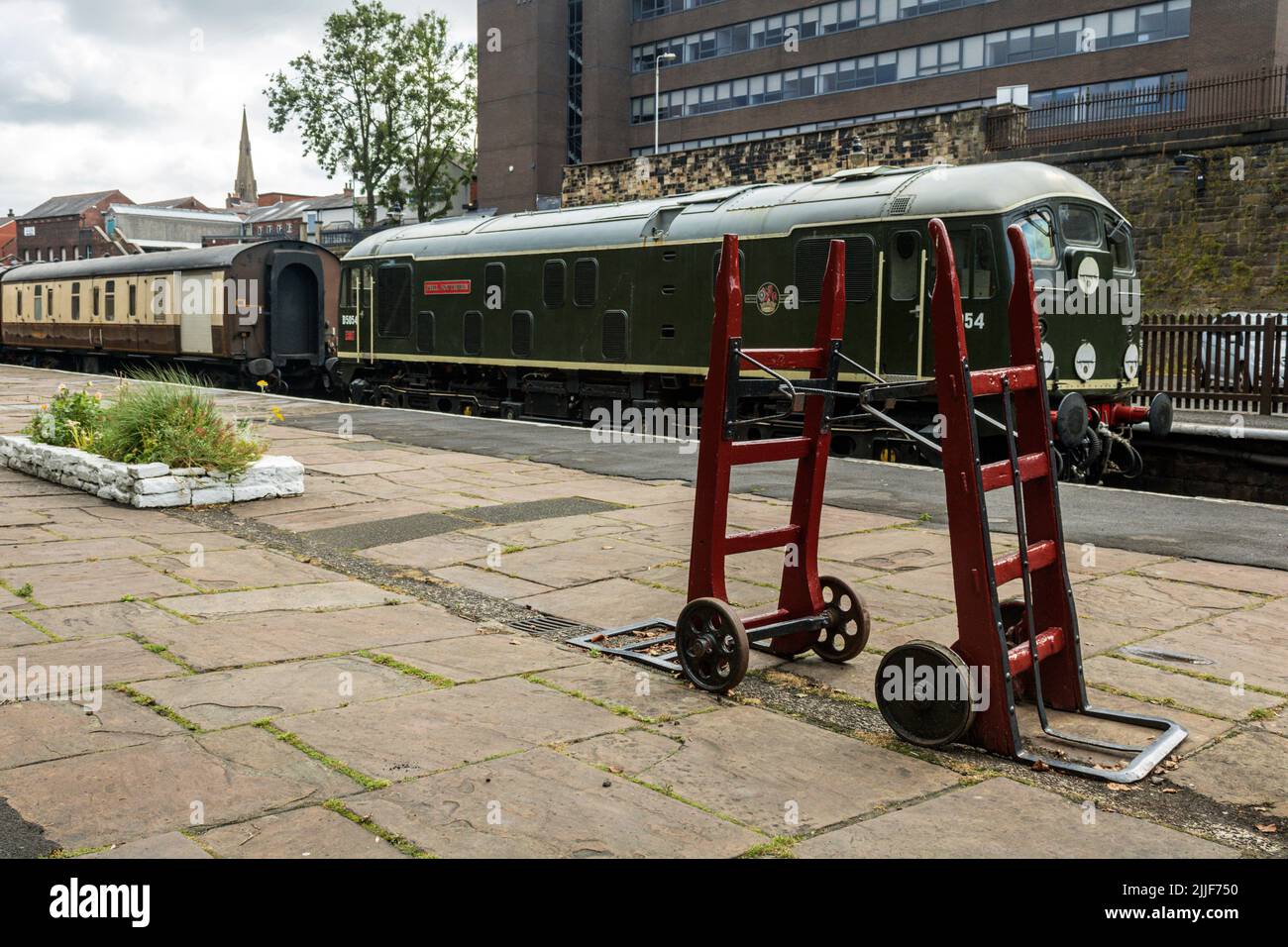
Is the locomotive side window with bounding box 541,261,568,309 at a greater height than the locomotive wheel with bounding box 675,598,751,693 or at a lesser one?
greater

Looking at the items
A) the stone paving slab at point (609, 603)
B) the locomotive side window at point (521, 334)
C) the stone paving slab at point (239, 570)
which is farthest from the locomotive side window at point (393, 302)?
the stone paving slab at point (609, 603)

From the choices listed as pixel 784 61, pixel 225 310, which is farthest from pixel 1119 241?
pixel 784 61

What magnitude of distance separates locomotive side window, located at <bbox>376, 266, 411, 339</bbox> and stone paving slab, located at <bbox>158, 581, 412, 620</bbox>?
586 inches

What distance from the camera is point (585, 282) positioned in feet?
56.9

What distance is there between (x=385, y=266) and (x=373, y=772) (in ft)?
61.4

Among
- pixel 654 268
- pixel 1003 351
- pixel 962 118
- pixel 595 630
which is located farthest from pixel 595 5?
pixel 595 630

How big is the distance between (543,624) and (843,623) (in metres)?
1.54

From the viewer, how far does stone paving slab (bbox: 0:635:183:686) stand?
16.2 feet

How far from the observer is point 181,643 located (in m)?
5.39

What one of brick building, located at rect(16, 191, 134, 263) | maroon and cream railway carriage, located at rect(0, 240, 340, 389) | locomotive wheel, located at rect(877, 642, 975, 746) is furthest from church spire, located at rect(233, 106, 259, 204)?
locomotive wheel, located at rect(877, 642, 975, 746)

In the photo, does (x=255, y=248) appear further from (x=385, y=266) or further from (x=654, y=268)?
(x=654, y=268)

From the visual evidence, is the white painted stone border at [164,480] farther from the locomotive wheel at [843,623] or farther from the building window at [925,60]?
the building window at [925,60]

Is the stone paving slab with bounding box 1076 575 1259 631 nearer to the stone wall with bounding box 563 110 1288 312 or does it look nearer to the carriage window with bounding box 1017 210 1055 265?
the carriage window with bounding box 1017 210 1055 265
